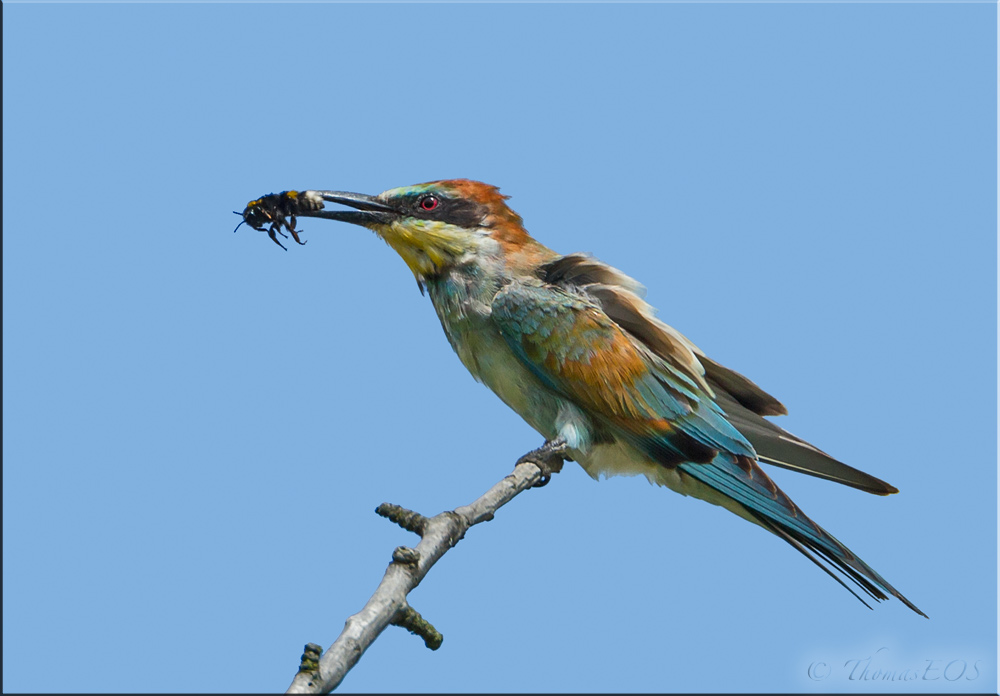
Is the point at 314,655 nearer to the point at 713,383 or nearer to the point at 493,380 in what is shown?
the point at 493,380

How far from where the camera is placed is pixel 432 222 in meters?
4.58

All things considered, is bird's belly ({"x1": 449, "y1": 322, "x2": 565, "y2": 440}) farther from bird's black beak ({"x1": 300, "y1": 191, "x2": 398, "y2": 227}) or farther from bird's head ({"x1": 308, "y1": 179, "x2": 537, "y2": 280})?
bird's black beak ({"x1": 300, "y1": 191, "x2": 398, "y2": 227})

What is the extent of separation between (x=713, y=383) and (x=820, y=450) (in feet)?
1.99

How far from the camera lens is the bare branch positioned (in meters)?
2.68

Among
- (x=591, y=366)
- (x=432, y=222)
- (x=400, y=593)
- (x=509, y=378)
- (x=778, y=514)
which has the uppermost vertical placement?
(x=432, y=222)

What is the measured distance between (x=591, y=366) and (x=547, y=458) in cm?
46

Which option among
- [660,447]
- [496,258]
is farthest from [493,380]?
[660,447]

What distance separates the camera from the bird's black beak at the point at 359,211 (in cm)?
460

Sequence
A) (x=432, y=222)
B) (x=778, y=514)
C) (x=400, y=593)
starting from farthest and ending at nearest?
(x=432, y=222), (x=778, y=514), (x=400, y=593)

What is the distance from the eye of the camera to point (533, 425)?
14.9 ft

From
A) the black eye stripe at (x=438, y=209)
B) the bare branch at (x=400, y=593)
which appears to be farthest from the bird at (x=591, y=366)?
the bare branch at (x=400, y=593)

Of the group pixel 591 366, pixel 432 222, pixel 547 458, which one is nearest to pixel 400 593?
pixel 547 458

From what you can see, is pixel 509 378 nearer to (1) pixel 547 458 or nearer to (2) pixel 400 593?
(1) pixel 547 458

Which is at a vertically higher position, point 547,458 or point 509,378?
point 509,378
